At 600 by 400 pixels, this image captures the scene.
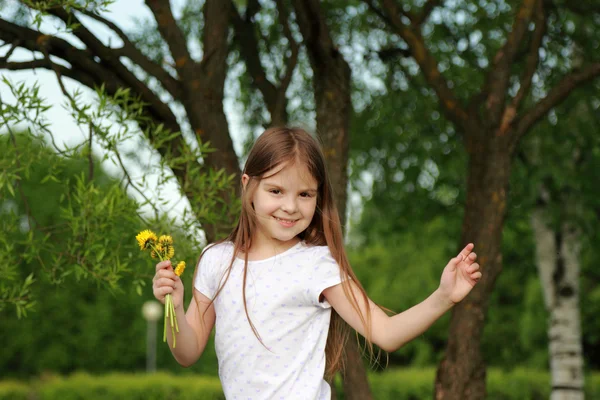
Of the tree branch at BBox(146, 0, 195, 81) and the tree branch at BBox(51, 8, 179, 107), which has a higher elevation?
the tree branch at BBox(146, 0, 195, 81)

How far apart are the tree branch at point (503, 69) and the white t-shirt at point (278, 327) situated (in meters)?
2.68

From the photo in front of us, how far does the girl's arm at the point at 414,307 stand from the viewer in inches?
87.6

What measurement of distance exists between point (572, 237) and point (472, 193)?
391 cm

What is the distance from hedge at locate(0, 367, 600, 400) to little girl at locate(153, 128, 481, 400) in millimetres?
9037

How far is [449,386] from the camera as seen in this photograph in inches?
185

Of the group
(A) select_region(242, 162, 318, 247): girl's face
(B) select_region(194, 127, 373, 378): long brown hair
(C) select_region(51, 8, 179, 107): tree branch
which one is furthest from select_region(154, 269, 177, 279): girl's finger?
(C) select_region(51, 8, 179, 107): tree branch

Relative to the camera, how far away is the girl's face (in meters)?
2.48

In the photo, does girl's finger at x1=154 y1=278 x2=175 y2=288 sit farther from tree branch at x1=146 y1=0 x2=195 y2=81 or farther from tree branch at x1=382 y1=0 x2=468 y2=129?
tree branch at x1=382 y1=0 x2=468 y2=129

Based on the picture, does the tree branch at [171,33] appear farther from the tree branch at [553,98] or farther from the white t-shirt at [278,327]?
the white t-shirt at [278,327]

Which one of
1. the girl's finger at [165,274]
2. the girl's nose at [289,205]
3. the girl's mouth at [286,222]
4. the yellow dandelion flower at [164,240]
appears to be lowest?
the girl's finger at [165,274]

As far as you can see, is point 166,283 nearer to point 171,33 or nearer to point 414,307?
point 414,307

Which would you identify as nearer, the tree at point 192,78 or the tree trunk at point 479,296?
the tree at point 192,78

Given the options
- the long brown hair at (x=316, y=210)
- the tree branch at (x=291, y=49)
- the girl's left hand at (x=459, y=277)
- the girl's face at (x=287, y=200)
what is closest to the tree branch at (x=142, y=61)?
the tree branch at (x=291, y=49)

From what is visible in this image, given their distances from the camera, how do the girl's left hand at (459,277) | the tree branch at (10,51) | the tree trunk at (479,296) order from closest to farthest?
the girl's left hand at (459,277) → the tree branch at (10,51) → the tree trunk at (479,296)
